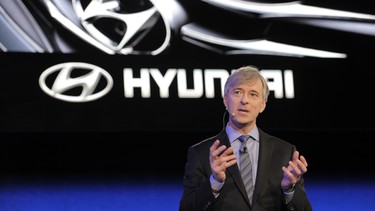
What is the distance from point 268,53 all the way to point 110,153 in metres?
1.13

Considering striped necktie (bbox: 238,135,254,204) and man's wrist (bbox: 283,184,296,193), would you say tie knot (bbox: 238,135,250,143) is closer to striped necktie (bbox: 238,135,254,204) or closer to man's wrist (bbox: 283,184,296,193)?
striped necktie (bbox: 238,135,254,204)

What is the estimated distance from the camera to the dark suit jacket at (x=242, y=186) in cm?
213

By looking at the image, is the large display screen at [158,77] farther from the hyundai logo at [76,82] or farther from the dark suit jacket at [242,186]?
the dark suit jacket at [242,186]

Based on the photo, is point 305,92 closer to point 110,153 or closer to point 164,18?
point 164,18

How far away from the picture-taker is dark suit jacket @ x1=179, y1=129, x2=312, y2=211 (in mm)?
2133

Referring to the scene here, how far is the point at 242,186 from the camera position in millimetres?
2170

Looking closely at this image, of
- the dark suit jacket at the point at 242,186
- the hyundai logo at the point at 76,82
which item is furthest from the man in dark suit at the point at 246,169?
the hyundai logo at the point at 76,82

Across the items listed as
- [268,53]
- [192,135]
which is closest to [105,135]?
[192,135]

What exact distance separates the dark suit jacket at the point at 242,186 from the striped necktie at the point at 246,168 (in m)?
0.02

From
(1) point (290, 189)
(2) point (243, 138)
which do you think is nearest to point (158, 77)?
(2) point (243, 138)

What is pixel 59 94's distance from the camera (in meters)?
3.99

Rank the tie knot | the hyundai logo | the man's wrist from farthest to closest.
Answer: the hyundai logo < the tie knot < the man's wrist

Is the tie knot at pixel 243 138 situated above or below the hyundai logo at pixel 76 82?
below

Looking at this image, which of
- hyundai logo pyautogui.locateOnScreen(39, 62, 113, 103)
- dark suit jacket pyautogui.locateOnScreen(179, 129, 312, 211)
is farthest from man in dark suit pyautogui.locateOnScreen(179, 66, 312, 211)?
hyundai logo pyautogui.locateOnScreen(39, 62, 113, 103)
